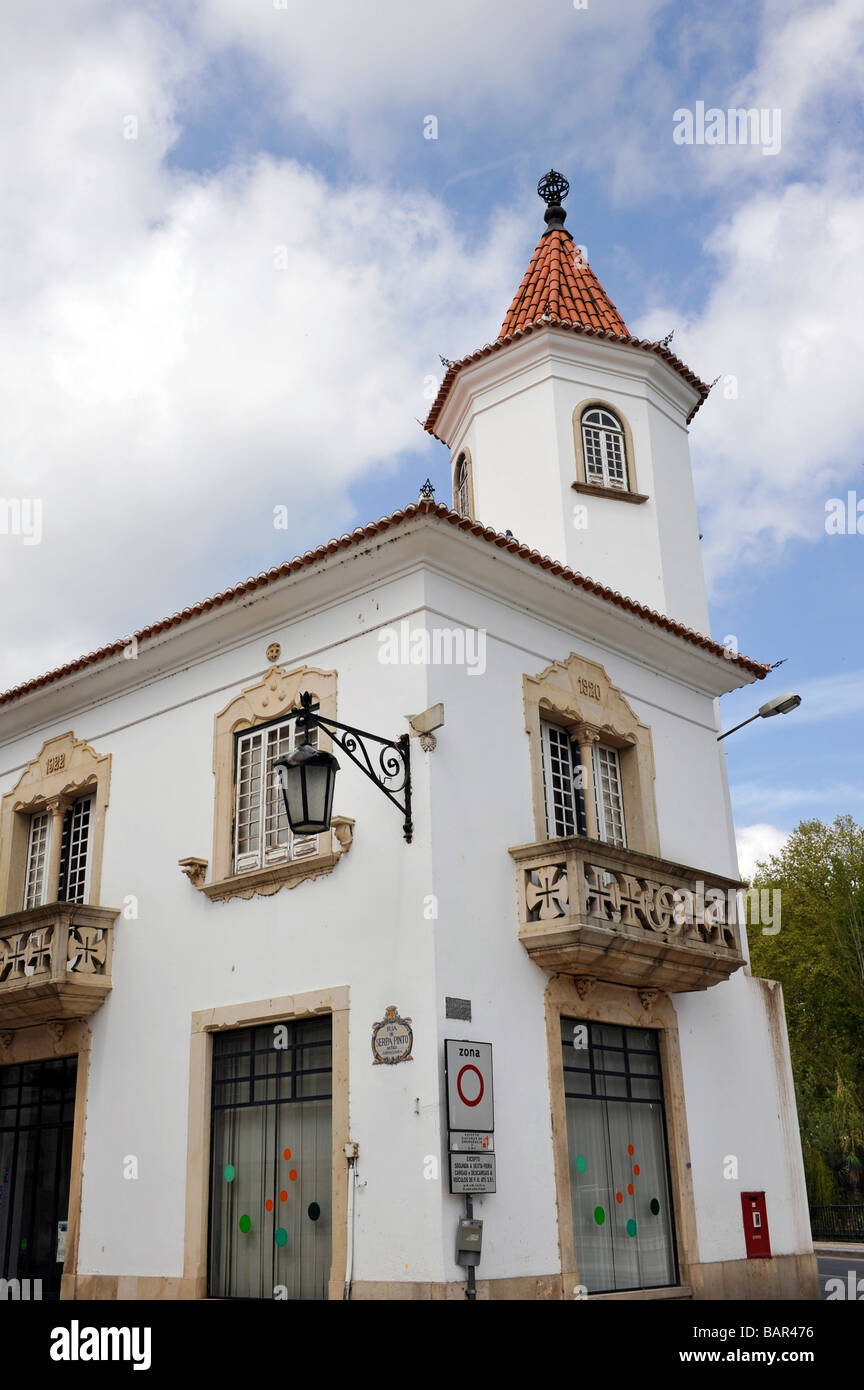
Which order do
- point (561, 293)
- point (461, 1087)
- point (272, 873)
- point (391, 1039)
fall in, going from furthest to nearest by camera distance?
point (561, 293), point (272, 873), point (391, 1039), point (461, 1087)

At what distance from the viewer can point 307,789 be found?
953 centimetres

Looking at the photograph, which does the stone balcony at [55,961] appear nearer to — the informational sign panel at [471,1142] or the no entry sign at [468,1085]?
the no entry sign at [468,1085]

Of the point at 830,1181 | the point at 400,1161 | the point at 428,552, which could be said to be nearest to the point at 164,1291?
the point at 400,1161

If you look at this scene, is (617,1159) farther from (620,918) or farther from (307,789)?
(307,789)

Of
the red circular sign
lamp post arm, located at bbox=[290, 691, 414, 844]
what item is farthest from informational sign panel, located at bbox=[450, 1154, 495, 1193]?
lamp post arm, located at bbox=[290, 691, 414, 844]

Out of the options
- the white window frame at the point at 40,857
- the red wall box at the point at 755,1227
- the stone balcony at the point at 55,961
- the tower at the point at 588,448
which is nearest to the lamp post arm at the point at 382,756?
the stone balcony at the point at 55,961

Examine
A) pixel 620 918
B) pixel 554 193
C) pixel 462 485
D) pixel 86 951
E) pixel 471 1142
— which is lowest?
pixel 471 1142

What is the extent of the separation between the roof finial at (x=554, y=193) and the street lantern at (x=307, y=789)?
12802 millimetres

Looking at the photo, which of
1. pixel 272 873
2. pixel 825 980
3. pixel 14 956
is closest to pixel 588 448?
pixel 272 873

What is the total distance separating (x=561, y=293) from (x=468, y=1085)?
11607mm

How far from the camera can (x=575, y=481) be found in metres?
15.6

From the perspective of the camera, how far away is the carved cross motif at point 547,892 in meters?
10.6
